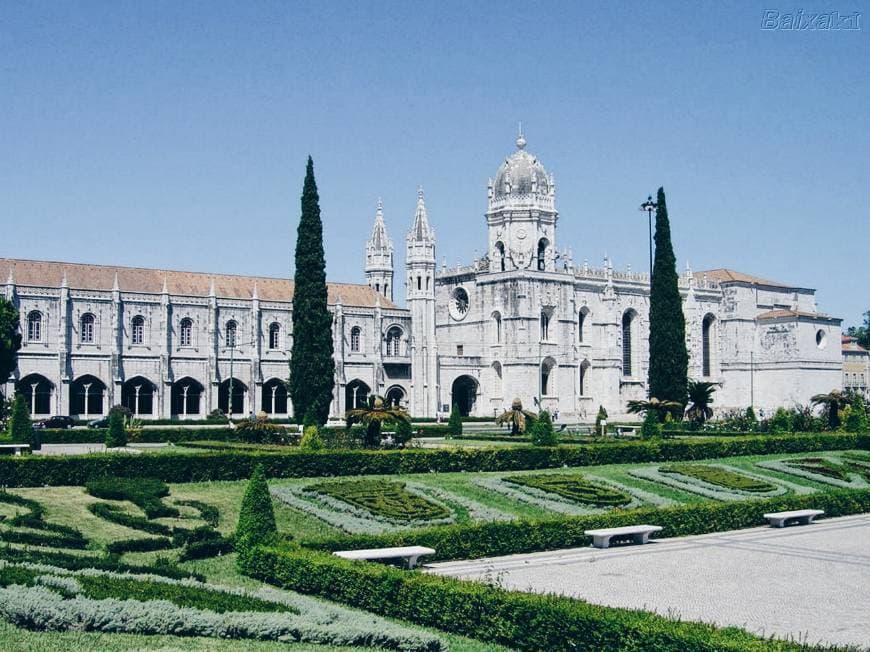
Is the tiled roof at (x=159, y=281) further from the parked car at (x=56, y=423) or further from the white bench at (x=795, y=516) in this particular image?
the white bench at (x=795, y=516)

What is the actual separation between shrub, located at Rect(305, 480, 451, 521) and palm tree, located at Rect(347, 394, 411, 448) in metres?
6.30

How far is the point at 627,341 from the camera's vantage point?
89000mm

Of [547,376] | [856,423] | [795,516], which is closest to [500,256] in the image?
[547,376]

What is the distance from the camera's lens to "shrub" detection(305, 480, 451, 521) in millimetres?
26531

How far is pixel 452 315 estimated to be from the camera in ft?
282

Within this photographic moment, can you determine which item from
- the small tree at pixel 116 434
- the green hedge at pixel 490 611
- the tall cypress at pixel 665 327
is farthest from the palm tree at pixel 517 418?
the green hedge at pixel 490 611

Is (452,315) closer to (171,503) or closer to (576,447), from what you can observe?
(576,447)

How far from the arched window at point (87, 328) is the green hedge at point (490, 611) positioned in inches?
1920

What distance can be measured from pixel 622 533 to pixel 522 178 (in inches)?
2305

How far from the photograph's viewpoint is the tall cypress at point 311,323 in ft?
158

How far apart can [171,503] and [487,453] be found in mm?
11104

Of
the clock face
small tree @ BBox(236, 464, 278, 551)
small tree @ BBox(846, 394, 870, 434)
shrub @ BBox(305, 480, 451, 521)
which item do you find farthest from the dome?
small tree @ BBox(236, 464, 278, 551)

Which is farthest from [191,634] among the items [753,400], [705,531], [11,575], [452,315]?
[753,400]

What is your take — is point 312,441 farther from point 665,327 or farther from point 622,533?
point 665,327
